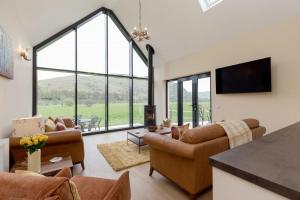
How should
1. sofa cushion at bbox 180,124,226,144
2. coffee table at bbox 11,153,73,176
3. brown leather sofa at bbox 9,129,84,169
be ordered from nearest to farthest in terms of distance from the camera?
sofa cushion at bbox 180,124,226,144 < coffee table at bbox 11,153,73,176 < brown leather sofa at bbox 9,129,84,169

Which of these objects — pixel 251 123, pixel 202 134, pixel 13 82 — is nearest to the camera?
pixel 202 134

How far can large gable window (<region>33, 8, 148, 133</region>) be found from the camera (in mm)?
5395

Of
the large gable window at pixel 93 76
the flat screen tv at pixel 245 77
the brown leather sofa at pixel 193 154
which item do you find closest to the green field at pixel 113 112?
the large gable window at pixel 93 76

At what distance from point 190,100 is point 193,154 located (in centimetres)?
433

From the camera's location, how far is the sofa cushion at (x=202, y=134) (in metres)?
1.92

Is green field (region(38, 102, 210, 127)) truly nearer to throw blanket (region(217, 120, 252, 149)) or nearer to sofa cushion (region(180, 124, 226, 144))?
throw blanket (region(217, 120, 252, 149))

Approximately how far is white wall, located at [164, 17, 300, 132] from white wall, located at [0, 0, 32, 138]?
16.5 feet

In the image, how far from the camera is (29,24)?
4141 mm

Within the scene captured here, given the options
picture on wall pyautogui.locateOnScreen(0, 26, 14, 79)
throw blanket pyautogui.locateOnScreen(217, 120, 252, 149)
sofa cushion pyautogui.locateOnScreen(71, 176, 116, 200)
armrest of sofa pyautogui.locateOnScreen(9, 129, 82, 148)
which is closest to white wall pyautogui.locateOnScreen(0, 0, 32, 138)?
picture on wall pyautogui.locateOnScreen(0, 26, 14, 79)

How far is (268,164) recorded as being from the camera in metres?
0.67

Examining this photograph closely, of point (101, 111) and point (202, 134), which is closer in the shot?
point (202, 134)

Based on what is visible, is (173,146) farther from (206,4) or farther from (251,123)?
(206,4)

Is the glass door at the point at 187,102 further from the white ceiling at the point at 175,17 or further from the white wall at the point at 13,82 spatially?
the white wall at the point at 13,82

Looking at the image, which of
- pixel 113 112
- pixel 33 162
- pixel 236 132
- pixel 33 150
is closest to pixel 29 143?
pixel 33 150
